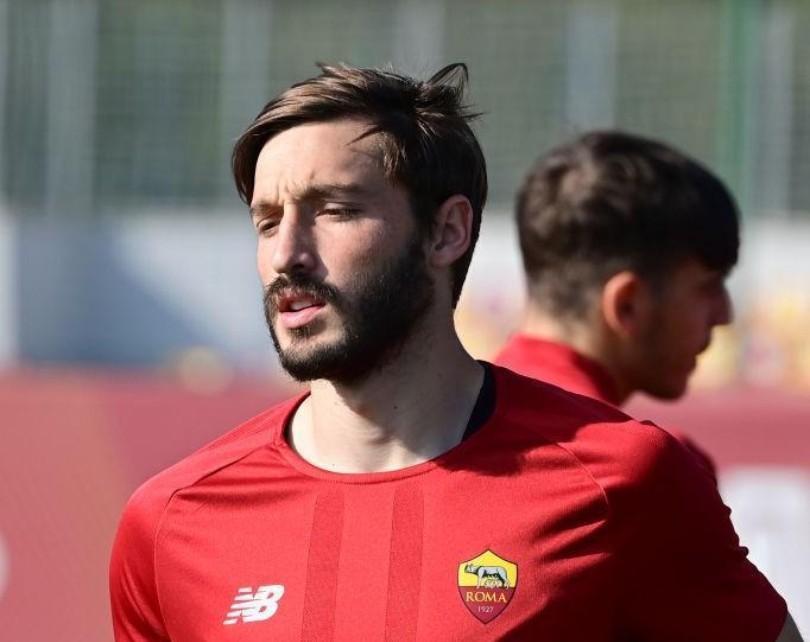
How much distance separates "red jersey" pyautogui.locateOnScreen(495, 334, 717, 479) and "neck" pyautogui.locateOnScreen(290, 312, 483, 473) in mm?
923

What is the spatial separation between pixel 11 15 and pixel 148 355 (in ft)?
9.11

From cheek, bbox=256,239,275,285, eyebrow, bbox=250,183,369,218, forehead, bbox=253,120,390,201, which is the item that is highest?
forehead, bbox=253,120,390,201

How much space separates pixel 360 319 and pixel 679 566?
2.09 ft

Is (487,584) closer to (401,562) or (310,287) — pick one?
(401,562)

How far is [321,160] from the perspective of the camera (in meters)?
2.73

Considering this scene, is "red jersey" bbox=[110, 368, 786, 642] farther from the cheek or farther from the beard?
the cheek

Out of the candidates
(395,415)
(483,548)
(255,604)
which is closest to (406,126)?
(395,415)

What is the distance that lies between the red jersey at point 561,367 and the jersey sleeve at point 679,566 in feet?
3.26

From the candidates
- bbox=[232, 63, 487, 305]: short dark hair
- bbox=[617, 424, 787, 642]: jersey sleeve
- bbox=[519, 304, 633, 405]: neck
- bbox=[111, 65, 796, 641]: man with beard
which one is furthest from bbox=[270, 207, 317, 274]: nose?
bbox=[519, 304, 633, 405]: neck

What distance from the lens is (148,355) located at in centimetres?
1312

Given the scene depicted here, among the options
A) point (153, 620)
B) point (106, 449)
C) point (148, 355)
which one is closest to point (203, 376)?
point (148, 355)

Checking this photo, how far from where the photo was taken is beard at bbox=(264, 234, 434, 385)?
268cm

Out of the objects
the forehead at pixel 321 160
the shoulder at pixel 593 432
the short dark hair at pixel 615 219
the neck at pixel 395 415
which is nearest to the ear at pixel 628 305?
the short dark hair at pixel 615 219

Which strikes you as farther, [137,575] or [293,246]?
[137,575]
